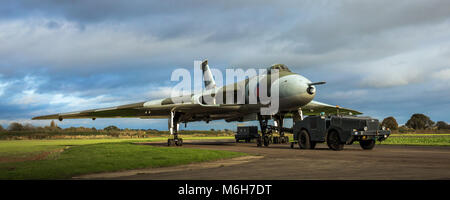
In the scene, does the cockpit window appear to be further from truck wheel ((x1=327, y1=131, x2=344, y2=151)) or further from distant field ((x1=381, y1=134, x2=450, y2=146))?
distant field ((x1=381, y1=134, x2=450, y2=146))

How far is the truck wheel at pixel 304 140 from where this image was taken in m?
20.4

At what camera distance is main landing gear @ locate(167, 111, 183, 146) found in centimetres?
2683

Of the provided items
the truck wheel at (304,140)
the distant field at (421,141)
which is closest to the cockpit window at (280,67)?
the truck wheel at (304,140)

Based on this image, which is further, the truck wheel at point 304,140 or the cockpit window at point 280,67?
the cockpit window at point 280,67

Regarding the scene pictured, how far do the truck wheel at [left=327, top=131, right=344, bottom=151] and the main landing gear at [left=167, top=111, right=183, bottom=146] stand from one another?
12.0 meters

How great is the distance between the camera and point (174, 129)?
2770 centimetres

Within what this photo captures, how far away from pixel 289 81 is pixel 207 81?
1677 centimetres

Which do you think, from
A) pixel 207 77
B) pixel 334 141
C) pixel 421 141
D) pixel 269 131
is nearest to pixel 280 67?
pixel 269 131

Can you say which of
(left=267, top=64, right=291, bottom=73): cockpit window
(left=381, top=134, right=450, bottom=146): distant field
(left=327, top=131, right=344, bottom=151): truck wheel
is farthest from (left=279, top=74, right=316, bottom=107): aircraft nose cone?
(left=381, top=134, right=450, bottom=146): distant field

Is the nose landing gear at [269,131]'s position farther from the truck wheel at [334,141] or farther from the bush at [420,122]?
the bush at [420,122]

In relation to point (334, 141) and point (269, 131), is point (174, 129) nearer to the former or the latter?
point (269, 131)

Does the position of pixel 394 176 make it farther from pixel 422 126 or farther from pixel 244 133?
pixel 422 126
